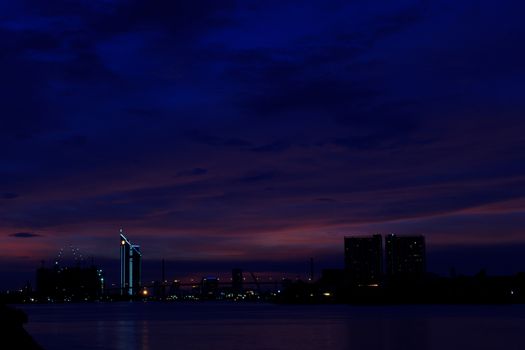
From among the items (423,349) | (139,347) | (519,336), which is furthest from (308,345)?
(519,336)

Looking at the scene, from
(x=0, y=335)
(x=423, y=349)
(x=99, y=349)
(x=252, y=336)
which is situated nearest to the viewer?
(x=0, y=335)

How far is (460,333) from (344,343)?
17.9 meters

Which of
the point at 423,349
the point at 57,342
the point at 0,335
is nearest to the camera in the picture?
the point at 0,335

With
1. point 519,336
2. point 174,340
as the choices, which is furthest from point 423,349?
point 174,340

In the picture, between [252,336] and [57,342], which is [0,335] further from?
[252,336]

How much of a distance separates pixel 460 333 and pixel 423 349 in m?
21.0

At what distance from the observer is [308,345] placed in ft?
205

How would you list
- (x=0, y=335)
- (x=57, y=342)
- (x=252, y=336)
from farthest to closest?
(x=252, y=336), (x=57, y=342), (x=0, y=335)

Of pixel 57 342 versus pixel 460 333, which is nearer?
pixel 57 342

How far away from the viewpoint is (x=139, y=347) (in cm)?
6238

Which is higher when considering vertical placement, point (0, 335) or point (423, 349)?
point (0, 335)

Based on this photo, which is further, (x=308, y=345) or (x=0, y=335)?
(x=308, y=345)

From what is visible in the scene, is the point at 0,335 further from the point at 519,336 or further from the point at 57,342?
the point at 519,336

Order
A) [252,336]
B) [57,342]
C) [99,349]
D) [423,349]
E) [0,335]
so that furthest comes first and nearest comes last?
[252,336]
[57,342]
[99,349]
[423,349]
[0,335]
